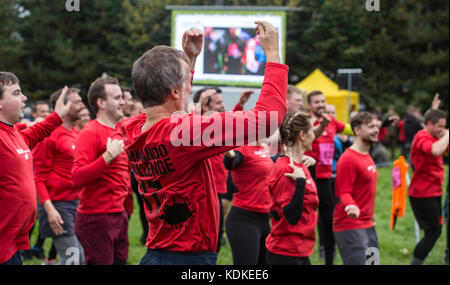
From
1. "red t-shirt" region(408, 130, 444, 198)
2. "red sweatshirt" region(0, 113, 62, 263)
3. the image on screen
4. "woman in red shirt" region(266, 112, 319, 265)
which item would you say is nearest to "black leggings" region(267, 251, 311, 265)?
"woman in red shirt" region(266, 112, 319, 265)

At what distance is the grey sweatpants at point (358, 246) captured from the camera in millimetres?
4590

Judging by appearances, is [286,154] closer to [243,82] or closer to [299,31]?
[243,82]

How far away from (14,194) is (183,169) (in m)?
1.50

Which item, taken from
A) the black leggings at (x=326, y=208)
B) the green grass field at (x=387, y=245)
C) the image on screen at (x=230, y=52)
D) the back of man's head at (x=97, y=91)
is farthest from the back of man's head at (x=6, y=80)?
the image on screen at (x=230, y=52)

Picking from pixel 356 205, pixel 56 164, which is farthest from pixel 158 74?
pixel 56 164

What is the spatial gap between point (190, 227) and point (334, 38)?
2653 cm

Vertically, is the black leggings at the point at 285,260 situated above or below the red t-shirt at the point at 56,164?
below

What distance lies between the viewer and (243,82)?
41.9 ft

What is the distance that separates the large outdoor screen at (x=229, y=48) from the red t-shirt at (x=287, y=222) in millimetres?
8737

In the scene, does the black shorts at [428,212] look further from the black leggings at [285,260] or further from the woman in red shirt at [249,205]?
the black leggings at [285,260]

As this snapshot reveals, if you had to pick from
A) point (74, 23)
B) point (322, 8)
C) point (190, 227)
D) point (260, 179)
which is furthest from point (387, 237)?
point (74, 23)

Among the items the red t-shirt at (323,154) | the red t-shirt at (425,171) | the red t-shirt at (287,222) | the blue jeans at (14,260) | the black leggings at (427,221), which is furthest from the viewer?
the red t-shirt at (323,154)

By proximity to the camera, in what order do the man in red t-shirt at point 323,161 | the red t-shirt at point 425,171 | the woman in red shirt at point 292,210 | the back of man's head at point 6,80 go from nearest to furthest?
the back of man's head at point 6,80 → the woman in red shirt at point 292,210 → the red t-shirt at point 425,171 → the man in red t-shirt at point 323,161

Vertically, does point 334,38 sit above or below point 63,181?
above
